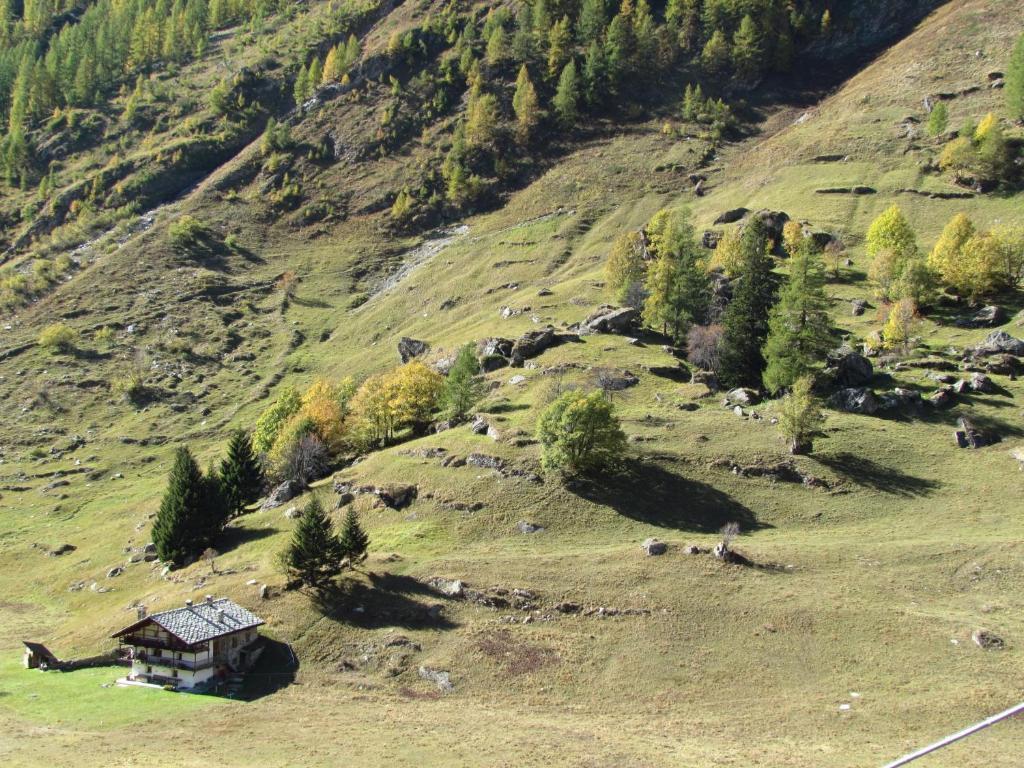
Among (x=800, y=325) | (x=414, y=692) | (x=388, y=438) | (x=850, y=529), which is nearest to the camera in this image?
(x=414, y=692)

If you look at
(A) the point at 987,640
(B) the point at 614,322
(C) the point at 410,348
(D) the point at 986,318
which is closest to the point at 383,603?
(A) the point at 987,640

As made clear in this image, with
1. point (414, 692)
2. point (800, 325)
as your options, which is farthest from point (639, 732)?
point (800, 325)

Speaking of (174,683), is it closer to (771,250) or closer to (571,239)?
(771,250)

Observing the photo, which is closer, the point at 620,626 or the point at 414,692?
the point at 414,692

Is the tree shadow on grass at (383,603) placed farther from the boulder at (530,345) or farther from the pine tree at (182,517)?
the boulder at (530,345)

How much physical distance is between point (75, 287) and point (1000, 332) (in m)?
168

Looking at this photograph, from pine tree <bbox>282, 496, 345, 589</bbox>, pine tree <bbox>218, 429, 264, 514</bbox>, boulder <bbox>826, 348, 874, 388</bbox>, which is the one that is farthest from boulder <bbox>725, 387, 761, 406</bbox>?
pine tree <bbox>218, 429, 264, 514</bbox>

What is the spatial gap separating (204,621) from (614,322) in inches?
2773

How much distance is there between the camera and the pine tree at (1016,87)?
5861 inches

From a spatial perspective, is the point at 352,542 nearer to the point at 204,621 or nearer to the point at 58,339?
the point at 204,621

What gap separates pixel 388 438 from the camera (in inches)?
3873

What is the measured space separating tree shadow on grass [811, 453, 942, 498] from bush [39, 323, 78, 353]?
448ft

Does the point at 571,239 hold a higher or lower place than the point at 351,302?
higher

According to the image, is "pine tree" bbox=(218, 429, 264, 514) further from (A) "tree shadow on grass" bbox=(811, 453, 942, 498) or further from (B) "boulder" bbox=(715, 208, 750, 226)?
(B) "boulder" bbox=(715, 208, 750, 226)
